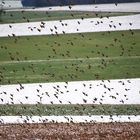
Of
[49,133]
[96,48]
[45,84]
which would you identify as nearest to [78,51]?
[96,48]

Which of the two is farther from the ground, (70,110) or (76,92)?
(76,92)

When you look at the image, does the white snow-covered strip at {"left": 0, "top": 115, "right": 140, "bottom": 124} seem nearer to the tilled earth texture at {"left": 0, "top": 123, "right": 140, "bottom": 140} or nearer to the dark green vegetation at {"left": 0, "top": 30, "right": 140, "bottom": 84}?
the tilled earth texture at {"left": 0, "top": 123, "right": 140, "bottom": 140}

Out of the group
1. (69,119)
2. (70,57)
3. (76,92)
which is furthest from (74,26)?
(69,119)

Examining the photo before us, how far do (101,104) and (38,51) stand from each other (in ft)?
36.5

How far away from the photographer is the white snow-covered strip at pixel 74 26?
3005 cm

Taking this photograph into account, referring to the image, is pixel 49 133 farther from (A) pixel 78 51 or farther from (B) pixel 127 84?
(A) pixel 78 51

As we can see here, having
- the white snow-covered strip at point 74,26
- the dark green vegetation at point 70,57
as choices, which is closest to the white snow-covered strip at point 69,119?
the dark green vegetation at point 70,57

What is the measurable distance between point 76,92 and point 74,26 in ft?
49.3

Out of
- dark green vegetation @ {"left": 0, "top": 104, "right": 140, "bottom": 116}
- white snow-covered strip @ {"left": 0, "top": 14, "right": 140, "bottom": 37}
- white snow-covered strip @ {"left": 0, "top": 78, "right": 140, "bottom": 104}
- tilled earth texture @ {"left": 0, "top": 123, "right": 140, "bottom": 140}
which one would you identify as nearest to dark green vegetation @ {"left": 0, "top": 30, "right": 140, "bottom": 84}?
white snow-covered strip @ {"left": 0, "top": 78, "right": 140, "bottom": 104}

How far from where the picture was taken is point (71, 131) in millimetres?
12531

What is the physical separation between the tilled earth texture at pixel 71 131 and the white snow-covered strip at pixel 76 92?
9.01ft

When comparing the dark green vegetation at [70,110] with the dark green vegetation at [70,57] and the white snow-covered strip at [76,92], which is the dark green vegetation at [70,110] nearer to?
the white snow-covered strip at [76,92]

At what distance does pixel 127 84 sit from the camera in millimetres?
18031

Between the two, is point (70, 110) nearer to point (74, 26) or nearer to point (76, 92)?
point (76, 92)
